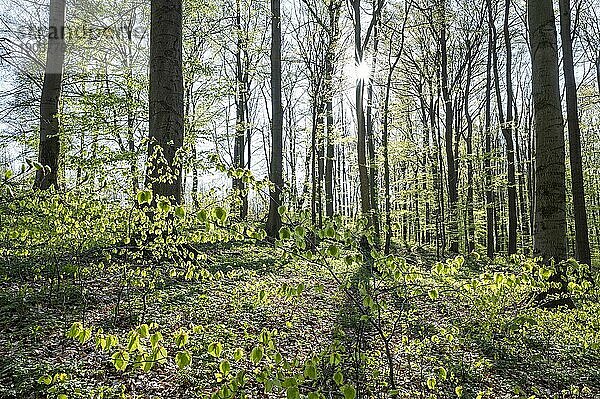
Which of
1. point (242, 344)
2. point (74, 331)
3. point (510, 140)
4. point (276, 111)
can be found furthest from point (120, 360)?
point (510, 140)

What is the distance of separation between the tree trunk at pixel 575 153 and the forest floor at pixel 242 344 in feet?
13.5

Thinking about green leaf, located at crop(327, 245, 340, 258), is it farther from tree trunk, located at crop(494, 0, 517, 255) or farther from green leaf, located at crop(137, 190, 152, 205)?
tree trunk, located at crop(494, 0, 517, 255)

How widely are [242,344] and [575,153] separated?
8726mm

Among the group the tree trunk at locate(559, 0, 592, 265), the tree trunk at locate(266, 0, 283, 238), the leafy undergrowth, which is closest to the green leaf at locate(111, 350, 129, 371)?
the leafy undergrowth

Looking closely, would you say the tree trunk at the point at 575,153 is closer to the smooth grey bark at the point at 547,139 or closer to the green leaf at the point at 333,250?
the smooth grey bark at the point at 547,139

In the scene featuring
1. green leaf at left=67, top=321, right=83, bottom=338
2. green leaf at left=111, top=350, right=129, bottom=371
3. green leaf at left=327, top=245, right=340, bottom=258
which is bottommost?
green leaf at left=111, top=350, right=129, bottom=371

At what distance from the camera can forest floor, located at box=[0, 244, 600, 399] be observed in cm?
337

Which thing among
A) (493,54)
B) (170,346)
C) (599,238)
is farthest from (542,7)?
(599,238)

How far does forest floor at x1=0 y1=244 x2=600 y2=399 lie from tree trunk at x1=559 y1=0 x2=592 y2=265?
4.13 metres

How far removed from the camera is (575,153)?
30.3 ft

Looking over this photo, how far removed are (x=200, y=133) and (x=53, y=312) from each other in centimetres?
642

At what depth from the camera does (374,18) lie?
A: 515 inches

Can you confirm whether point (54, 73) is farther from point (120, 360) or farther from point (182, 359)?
point (182, 359)

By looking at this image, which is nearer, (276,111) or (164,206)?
(164,206)
